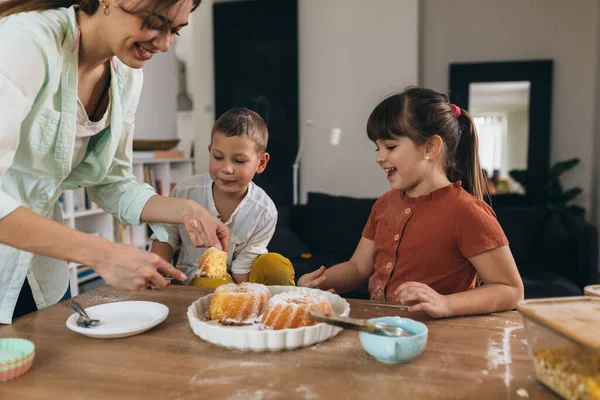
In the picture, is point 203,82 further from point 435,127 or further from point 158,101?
point 435,127

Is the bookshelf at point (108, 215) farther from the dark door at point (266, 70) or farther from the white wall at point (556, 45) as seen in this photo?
the white wall at point (556, 45)

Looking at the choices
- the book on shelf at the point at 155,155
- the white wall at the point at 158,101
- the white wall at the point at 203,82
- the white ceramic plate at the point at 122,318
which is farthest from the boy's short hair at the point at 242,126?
the white wall at the point at 203,82

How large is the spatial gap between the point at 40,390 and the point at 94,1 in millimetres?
857

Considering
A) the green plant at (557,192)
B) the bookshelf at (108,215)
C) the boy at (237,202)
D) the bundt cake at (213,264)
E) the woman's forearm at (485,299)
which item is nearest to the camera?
the woman's forearm at (485,299)

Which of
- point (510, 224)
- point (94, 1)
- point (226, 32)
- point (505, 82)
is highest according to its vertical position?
point (226, 32)

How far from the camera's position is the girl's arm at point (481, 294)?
3.74 ft

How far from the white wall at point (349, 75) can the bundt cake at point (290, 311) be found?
12.2 feet

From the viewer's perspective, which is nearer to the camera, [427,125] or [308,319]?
[308,319]

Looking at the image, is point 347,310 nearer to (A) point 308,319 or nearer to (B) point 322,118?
(A) point 308,319

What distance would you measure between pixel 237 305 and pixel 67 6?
839 mm

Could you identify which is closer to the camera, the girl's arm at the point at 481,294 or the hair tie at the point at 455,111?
the girl's arm at the point at 481,294

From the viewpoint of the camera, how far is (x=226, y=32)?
16.7 feet

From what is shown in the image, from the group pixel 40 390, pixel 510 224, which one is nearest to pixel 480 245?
pixel 40 390

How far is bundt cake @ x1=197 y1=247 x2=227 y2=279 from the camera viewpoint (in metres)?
1.75
